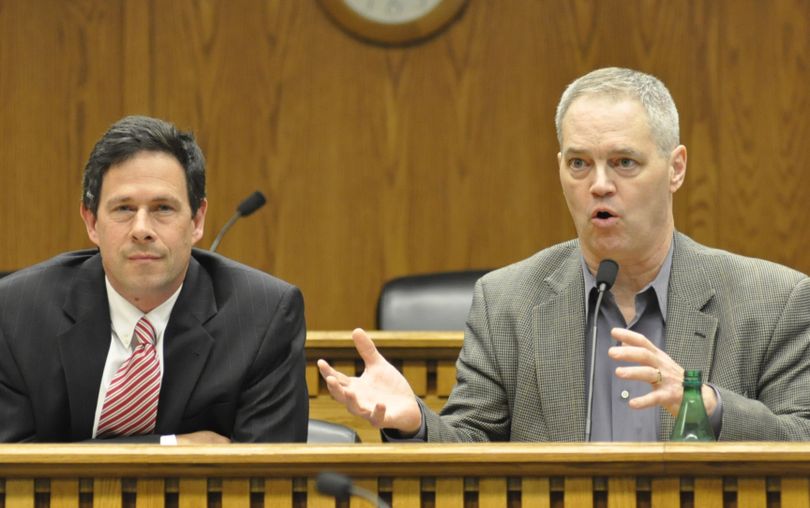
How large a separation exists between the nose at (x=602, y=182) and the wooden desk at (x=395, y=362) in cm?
106

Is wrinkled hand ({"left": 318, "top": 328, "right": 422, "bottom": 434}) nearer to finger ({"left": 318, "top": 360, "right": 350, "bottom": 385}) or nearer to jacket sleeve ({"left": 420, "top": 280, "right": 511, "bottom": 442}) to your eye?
finger ({"left": 318, "top": 360, "right": 350, "bottom": 385})

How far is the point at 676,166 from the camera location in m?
2.57

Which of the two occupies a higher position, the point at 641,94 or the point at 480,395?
the point at 641,94

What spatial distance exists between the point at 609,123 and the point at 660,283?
0.34 metres

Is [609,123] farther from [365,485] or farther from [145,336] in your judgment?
[145,336]

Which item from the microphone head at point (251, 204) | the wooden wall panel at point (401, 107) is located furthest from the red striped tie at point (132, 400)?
the wooden wall panel at point (401, 107)

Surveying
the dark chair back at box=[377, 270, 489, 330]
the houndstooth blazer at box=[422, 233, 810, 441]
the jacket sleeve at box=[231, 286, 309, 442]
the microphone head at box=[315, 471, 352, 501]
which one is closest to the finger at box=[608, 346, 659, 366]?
the houndstooth blazer at box=[422, 233, 810, 441]

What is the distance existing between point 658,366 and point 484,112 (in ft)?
10.1

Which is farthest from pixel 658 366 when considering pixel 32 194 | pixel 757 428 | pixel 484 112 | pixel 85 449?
pixel 32 194

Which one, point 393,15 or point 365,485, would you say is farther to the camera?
point 393,15

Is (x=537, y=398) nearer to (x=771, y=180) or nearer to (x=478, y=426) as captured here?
(x=478, y=426)

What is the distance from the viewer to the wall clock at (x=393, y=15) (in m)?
5.07

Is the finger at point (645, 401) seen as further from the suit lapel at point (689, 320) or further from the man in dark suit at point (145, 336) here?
the man in dark suit at point (145, 336)

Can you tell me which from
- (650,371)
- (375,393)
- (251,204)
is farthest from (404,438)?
(251,204)
